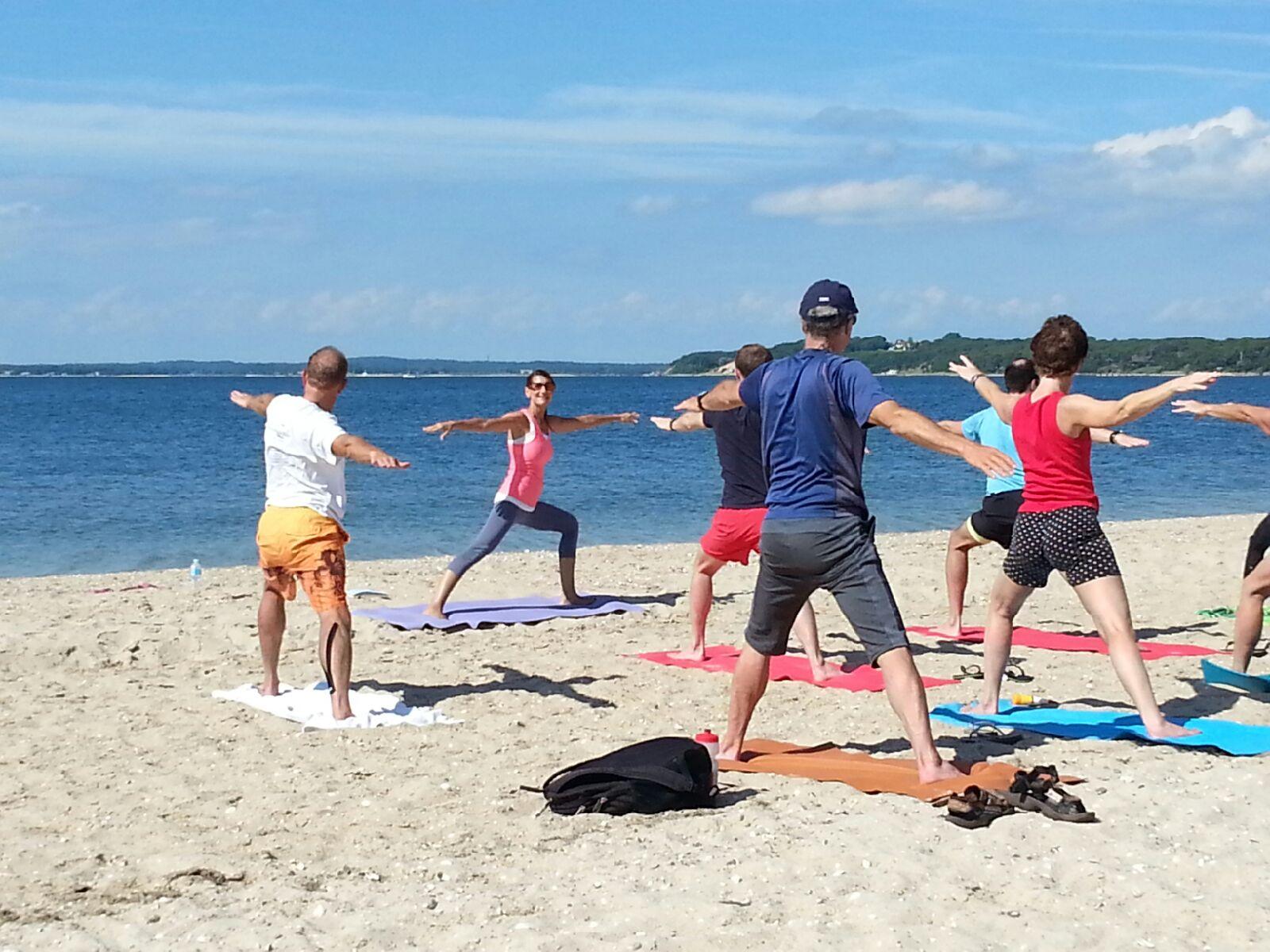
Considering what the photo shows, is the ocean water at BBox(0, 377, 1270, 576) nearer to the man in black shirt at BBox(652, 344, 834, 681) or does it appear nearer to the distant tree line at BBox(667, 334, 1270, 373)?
the man in black shirt at BBox(652, 344, 834, 681)

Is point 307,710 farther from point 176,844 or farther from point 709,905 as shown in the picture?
point 709,905

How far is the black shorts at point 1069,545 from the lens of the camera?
7.04 metres

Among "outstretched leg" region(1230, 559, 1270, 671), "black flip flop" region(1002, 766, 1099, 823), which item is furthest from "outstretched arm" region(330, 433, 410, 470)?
"outstretched leg" region(1230, 559, 1270, 671)

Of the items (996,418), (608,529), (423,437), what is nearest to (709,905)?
(996,418)

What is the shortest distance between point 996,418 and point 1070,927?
537 cm

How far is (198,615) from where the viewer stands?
11.2m

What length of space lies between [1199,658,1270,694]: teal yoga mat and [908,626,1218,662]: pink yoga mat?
856 millimetres

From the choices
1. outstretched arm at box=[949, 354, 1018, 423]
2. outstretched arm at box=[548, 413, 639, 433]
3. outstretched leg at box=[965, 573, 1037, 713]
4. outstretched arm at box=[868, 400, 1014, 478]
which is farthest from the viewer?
outstretched arm at box=[548, 413, 639, 433]

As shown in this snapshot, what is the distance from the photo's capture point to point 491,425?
1084 cm

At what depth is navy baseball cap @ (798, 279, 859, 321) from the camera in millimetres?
6312

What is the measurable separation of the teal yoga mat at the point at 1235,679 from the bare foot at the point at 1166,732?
5.53 ft

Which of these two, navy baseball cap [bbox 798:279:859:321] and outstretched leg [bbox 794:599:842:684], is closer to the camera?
navy baseball cap [bbox 798:279:859:321]

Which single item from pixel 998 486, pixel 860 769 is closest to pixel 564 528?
pixel 998 486

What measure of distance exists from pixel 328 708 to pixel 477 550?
348 centimetres
